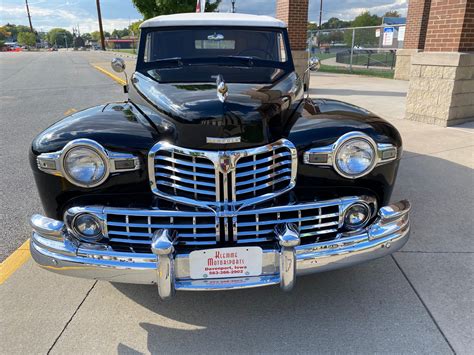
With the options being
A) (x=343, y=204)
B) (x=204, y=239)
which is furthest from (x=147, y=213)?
(x=343, y=204)

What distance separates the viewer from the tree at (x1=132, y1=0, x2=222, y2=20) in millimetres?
15781

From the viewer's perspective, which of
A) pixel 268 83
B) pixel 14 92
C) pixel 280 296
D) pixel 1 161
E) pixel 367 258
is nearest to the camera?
pixel 367 258

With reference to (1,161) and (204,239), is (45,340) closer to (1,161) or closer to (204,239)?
(204,239)

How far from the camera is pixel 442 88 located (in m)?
7.16

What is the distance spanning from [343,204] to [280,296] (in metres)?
0.81

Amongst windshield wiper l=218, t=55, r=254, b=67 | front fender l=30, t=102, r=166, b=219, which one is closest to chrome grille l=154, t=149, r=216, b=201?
front fender l=30, t=102, r=166, b=219

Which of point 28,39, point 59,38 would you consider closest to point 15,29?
point 59,38

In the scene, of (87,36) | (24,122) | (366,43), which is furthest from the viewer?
(87,36)

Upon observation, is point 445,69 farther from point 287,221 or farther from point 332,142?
point 287,221

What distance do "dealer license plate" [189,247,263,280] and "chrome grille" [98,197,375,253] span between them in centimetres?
13

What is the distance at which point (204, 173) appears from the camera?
2.27 meters

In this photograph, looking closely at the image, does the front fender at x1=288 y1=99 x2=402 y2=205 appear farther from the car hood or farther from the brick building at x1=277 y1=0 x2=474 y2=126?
the brick building at x1=277 y1=0 x2=474 y2=126

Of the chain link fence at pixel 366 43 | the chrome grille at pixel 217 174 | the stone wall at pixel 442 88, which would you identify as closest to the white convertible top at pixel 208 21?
the chrome grille at pixel 217 174

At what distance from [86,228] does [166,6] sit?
15.5 meters
